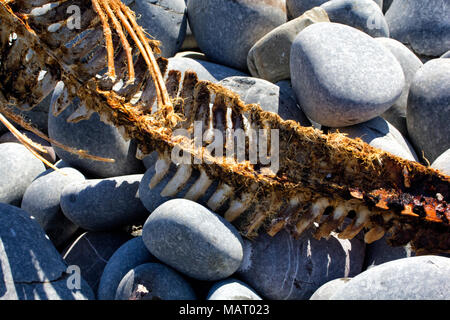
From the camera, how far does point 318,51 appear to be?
3.32 m

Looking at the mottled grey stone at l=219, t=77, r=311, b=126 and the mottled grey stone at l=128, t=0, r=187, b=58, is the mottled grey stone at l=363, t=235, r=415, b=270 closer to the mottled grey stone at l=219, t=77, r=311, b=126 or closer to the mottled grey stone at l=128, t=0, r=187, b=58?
the mottled grey stone at l=219, t=77, r=311, b=126

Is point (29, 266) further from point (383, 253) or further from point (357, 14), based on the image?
point (357, 14)

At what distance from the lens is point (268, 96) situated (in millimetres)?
3596

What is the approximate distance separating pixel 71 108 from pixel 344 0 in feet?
8.90

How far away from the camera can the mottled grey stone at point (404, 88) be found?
3.84m

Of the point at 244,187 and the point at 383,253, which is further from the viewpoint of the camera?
the point at 383,253

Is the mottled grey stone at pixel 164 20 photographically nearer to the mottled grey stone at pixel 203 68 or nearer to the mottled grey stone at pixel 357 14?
the mottled grey stone at pixel 203 68

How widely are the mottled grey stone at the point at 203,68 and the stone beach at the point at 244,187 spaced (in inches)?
0.6

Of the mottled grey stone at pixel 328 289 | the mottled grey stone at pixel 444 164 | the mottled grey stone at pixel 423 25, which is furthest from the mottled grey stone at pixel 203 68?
the mottled grey stone at pixel 328 289

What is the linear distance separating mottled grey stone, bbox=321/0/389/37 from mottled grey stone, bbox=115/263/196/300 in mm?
2868

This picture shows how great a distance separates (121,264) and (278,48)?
2.35m

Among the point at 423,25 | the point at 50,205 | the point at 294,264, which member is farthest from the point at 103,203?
the point at 423,25

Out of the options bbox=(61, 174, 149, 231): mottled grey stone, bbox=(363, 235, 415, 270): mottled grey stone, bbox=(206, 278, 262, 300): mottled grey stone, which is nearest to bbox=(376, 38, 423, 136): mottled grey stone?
bbox=(363, 235, 415, 270): mottled grey stone

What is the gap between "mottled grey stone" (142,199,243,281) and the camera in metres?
2.50
